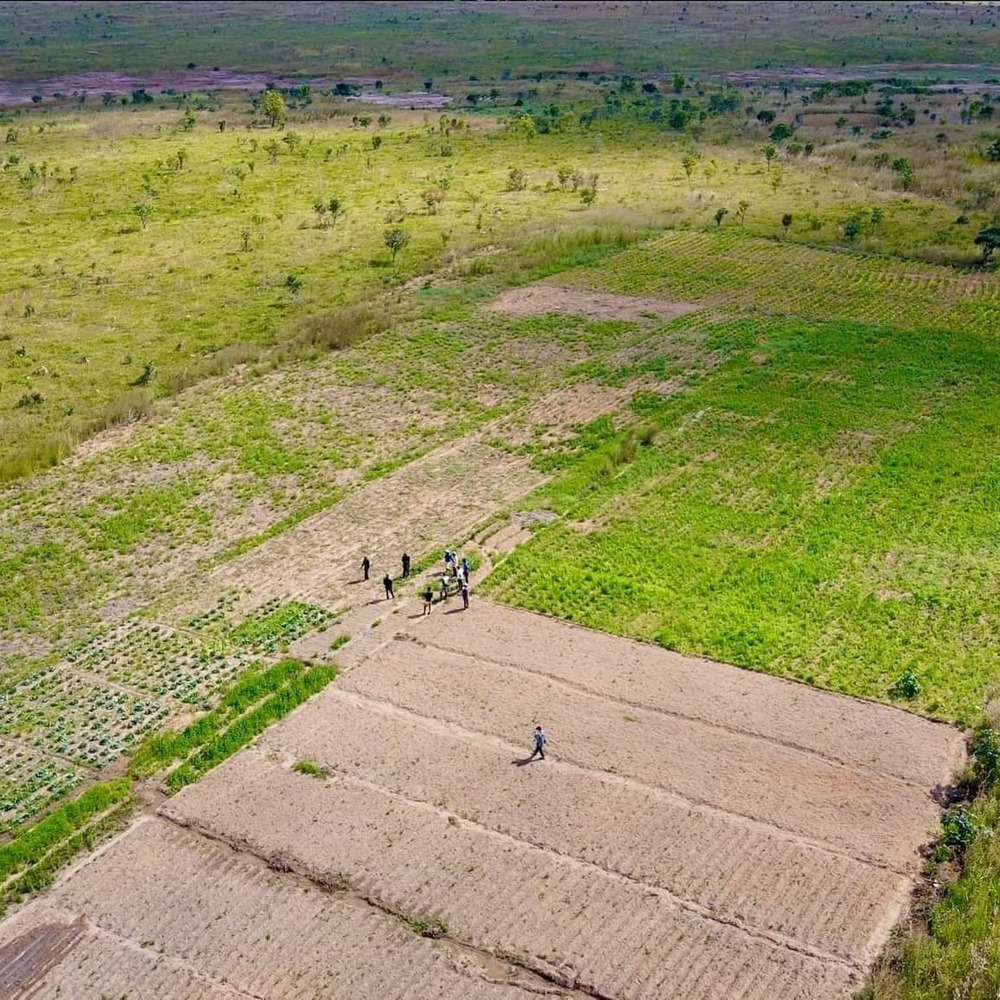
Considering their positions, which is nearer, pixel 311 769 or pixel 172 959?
pixel 172 959

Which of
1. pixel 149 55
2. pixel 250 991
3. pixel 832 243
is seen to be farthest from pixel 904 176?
pixel 149 55

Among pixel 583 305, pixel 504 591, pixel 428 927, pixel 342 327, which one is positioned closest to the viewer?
pixel 428 927

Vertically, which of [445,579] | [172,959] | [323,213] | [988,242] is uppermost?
[323,213]

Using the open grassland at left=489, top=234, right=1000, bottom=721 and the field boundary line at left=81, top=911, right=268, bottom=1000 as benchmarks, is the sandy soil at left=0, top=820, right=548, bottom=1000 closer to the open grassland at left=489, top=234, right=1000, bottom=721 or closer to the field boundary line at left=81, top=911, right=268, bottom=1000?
the field boundary line at left=81, top=911, right=268, bottom=1000

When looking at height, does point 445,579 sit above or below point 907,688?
above

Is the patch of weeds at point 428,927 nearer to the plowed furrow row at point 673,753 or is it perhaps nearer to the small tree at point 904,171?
the plowed furrow row at point 673,753

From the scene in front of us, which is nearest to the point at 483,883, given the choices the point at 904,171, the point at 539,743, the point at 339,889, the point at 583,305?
the point at 339,889

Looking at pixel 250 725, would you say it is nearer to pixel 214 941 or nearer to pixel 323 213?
pixel 214 941
